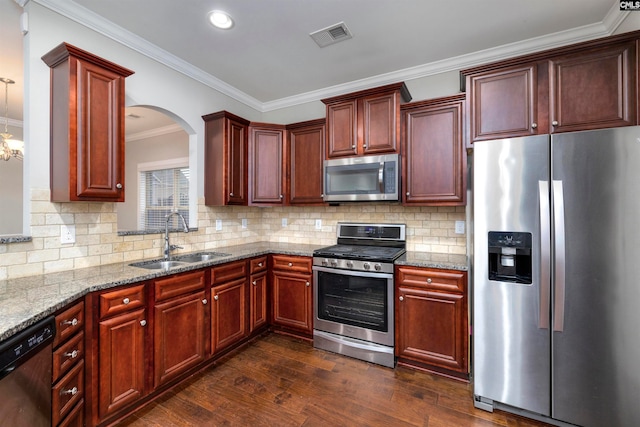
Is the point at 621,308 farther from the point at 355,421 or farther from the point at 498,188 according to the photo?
the point at 355,421

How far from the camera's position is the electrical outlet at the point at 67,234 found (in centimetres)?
199

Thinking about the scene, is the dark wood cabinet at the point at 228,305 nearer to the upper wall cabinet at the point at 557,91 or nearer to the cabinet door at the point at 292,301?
the cabinet door at the point at 292,301

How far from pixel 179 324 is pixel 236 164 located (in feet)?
5.66

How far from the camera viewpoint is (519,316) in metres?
1.88

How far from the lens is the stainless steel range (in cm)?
251

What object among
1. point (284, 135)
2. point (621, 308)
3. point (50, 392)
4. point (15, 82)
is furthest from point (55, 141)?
point (621, 308)

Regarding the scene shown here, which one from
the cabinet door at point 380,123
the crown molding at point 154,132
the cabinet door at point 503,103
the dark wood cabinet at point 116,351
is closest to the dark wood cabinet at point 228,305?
the dark wood cabinet at point 116,351

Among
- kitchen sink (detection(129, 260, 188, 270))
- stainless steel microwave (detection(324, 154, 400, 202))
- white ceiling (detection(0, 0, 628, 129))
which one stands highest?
white ceiling (detection(0, 0, 628, 129))

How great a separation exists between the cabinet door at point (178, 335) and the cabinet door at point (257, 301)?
577 mm

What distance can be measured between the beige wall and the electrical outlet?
0.8 inches

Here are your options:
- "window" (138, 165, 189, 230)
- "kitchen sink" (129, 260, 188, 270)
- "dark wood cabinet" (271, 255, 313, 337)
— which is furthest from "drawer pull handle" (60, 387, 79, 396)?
"window" (138, 165, 189, 230)

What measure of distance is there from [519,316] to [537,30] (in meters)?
2.35

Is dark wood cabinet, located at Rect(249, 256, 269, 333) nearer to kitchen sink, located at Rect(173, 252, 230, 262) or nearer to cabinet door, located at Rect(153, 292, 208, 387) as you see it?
kitchen sink, located at Rect(173, 252, 230, 262)

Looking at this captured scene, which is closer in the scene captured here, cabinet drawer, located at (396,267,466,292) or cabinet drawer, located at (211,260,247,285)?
cabinet drawer, located at (396,267,466,292)
